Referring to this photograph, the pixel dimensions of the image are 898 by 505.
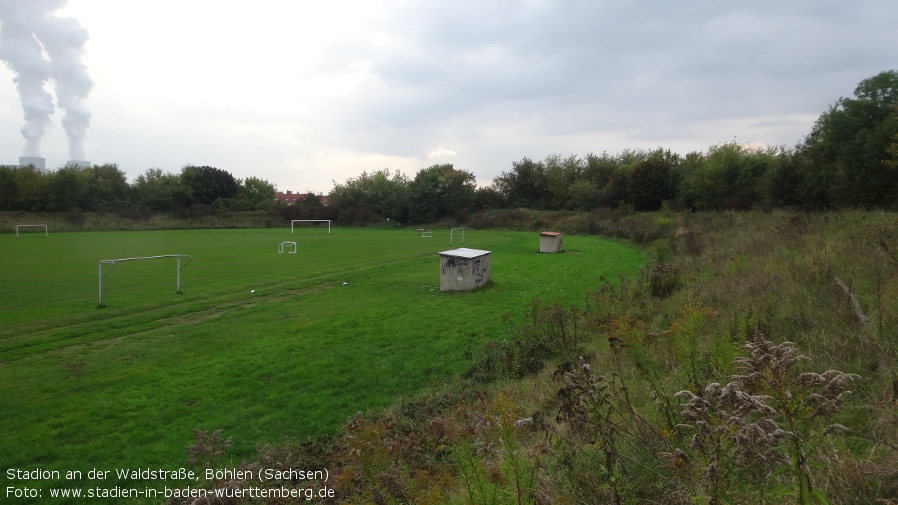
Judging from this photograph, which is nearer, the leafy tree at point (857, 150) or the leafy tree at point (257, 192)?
the leafy tree at point (857, 150)

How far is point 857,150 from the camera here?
34844 mm

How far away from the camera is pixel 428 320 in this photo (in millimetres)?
13852

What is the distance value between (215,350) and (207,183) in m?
84.0

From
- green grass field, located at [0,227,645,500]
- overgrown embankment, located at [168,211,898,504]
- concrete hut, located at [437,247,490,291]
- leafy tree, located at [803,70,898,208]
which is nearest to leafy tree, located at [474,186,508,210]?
leafy tree, located at [803,70,898,208]

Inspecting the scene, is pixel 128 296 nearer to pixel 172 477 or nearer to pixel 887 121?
pixel 172 477

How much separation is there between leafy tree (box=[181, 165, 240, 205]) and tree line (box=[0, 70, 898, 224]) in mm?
166

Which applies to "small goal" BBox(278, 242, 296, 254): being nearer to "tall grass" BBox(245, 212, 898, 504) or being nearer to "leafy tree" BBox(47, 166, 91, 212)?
"tall grass" BBox(245, 212, 898, 504)

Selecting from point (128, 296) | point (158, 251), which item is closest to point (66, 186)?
point (158, 251)

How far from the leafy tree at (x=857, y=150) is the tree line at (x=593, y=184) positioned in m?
0.07

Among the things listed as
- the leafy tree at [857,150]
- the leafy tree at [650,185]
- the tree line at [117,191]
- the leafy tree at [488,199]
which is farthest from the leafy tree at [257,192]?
the leafy tree at [857,150]

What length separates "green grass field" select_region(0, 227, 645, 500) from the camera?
23.1ft

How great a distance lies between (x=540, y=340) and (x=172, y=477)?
6.33 meters

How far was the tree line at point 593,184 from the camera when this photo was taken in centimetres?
3509

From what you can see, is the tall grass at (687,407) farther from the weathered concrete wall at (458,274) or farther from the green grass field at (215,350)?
the weathered concrete wall at (458,274)
